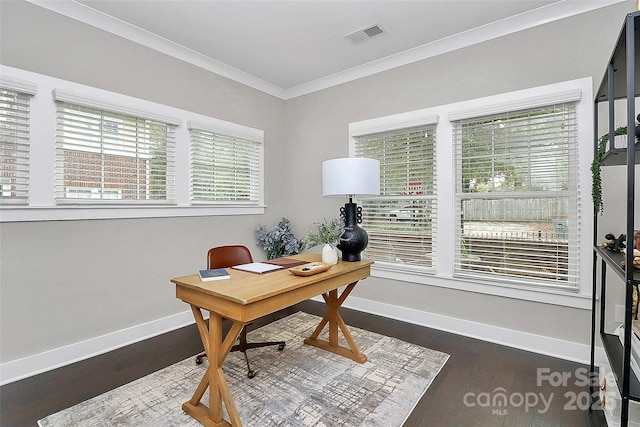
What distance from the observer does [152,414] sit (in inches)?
74.2

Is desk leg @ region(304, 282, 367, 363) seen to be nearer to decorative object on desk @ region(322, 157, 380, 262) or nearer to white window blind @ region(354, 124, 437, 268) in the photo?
decorative object on desk @ region(322, 157, 380, 262)

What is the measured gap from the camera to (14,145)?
2.31m

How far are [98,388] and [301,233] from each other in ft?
8.65

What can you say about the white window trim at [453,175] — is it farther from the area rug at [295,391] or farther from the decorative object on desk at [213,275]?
the decorative object on desk at [213,275]

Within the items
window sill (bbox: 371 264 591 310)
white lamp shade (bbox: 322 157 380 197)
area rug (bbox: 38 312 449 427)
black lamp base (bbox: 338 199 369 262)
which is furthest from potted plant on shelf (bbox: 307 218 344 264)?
window sill (bbox: 371 264 591 310)

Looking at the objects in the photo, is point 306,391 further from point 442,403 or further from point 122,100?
point 122,100

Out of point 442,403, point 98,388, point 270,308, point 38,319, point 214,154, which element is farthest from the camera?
point 214,154

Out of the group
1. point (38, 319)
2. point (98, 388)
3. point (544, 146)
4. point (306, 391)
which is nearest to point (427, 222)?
point (544, 146)

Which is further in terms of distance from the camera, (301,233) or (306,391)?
(301,233)

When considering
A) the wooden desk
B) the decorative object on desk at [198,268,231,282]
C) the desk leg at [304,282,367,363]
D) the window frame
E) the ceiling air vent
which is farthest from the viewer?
the window frame

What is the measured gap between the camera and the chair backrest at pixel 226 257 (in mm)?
2602

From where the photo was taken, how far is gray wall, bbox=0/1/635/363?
92.8 inches

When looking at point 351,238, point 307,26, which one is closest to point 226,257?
point 351,238

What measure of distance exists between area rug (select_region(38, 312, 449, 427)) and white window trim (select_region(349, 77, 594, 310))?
2.61 feet
